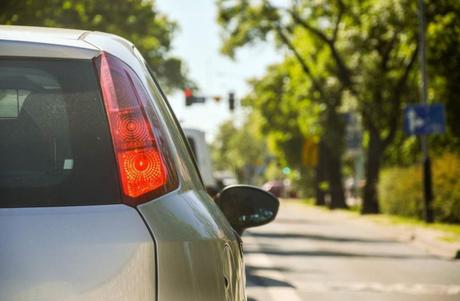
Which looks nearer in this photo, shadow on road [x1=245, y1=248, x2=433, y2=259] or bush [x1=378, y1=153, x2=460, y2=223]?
shadow on road [x1=245, y1=248, x2=433, y2=259]

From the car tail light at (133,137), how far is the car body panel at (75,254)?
0.10m

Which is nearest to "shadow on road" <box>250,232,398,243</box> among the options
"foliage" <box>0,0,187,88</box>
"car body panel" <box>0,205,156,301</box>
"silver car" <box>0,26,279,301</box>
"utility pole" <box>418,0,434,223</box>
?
"utility pole" <box>418,0,434,223</box>

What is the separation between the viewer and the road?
10.6 m

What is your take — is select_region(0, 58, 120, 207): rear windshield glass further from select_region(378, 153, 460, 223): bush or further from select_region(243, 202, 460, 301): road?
select_region(378, 153, 460, 223): bush

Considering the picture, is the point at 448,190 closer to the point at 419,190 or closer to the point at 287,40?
the point at 419,190

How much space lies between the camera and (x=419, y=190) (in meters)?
30.7

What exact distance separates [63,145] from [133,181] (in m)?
0.20

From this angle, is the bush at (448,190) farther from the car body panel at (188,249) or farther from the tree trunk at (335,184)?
the car body panel at (188,249)

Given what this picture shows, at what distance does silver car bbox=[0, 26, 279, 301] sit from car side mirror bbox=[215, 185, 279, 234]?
3.29 feet

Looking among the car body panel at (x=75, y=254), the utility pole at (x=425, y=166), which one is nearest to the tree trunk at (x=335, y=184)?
the utility pole at (x=425, y=166)

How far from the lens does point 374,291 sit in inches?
427

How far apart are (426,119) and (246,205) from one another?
22.8 m

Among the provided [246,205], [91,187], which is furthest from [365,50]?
[91,187]

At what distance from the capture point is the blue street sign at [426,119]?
85.1 feet
